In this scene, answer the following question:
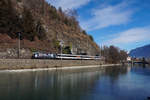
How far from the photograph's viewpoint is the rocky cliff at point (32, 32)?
48703 millimetres

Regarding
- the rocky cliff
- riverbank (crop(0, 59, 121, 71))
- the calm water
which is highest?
the rocky cliff

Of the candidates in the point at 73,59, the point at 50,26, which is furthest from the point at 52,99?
the point at 50,26

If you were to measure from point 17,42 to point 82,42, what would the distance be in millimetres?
39939

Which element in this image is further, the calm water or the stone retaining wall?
the stone retaining wall

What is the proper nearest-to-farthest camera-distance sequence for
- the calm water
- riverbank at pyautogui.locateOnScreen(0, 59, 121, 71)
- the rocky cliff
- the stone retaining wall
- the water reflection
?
the water reflection, the calm water, the stone retaining wall, riverbank at pyautogui.locateOnScreen(0, 59, 121, 71), the rocky cliff

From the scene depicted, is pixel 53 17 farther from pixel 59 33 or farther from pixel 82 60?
pixel 82 60

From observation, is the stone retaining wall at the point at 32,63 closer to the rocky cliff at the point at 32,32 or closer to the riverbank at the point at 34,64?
the riverbank at the point at 34,64

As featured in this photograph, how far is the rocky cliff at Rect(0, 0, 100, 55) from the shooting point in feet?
160

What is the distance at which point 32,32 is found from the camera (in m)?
55.1

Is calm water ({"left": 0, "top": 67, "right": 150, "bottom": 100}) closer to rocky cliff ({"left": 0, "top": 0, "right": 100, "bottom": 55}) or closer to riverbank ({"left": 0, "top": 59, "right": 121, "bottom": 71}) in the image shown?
riverbank ({"left": 0, "top": 59, "right": 121, "bottom": 71})

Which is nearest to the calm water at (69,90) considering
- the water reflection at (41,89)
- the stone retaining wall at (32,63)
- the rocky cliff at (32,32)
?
the water reflection at (41,89)

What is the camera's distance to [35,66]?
43.0m

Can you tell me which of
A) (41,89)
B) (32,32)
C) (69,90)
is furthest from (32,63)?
(69,90)

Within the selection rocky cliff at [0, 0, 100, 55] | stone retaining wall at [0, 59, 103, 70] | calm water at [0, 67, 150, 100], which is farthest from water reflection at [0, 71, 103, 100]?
rocky cliff at [0, 0, 100, 55]
